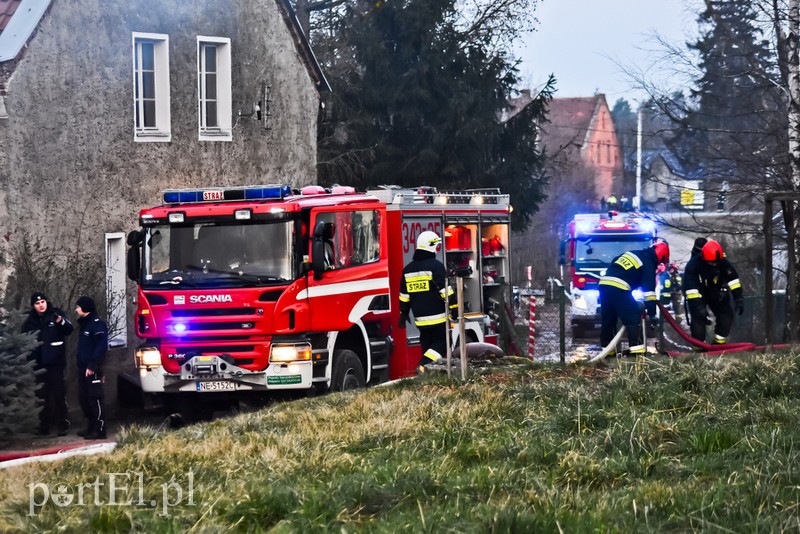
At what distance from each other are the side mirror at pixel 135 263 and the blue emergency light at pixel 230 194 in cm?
76

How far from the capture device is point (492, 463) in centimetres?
Result: 720

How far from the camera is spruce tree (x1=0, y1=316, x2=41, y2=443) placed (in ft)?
40.8

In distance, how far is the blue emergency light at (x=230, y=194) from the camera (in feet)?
44.2

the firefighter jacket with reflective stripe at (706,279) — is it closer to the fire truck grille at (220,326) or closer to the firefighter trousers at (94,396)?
the fire truck grille at (220,326)

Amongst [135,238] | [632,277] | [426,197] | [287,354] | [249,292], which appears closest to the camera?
[249,292]

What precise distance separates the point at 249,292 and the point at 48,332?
8.36 ft

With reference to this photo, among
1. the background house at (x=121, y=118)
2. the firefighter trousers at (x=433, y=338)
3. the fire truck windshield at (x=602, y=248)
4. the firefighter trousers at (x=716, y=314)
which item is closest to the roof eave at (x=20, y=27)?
the background house at (x=121, y=118)

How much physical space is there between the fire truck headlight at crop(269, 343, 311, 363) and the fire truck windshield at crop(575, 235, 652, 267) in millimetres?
12258

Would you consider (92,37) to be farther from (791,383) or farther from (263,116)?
(791,383)

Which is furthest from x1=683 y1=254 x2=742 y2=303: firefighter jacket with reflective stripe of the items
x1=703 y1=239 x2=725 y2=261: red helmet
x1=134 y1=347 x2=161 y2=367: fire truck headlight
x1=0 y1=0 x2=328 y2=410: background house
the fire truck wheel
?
x1=0 y1=0 x2=328 y2=410: background house

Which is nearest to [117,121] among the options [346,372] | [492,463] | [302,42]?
[302,42]

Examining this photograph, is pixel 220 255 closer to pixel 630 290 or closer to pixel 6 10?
pixel 630 290

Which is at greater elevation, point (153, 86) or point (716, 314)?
point (153, 86)

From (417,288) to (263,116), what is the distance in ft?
24.4
